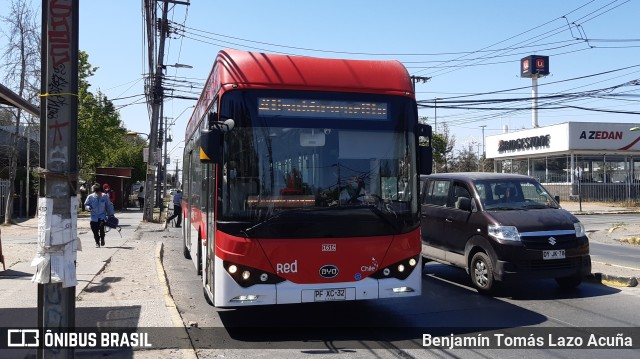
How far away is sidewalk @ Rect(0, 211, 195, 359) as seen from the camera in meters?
6.25

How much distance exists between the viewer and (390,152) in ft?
23.1

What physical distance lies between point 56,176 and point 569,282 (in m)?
8.29

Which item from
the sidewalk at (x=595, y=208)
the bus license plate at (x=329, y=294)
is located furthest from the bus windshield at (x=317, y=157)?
the sidewalk at (x=595, y=208)

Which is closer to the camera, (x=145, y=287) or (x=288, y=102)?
(x=288, y=102)

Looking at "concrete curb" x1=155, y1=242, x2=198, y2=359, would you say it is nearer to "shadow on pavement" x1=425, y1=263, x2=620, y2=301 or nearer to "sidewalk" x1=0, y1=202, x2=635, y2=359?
"sidewalk" x1=0, y1=202, x2=635, y2=359

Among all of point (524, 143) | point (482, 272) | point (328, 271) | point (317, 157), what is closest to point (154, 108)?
point (482, 272)

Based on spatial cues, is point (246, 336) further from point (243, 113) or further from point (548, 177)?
point (548, 177)

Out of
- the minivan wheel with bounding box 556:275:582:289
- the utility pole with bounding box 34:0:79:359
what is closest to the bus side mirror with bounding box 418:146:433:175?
the minivan wheel with bounding box 556:275:582:289

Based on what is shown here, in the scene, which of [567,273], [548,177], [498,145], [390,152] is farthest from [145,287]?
[498,145]

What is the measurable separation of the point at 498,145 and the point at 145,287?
48280 millimetres

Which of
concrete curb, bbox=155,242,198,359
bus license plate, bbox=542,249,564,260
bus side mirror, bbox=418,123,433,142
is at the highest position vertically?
bus side mirror, bbox=418,123,433,142

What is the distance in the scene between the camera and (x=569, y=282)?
955 centimetres

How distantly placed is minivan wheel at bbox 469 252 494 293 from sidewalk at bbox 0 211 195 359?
4910 millimetres

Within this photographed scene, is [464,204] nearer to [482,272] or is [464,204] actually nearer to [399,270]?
[482,272]
